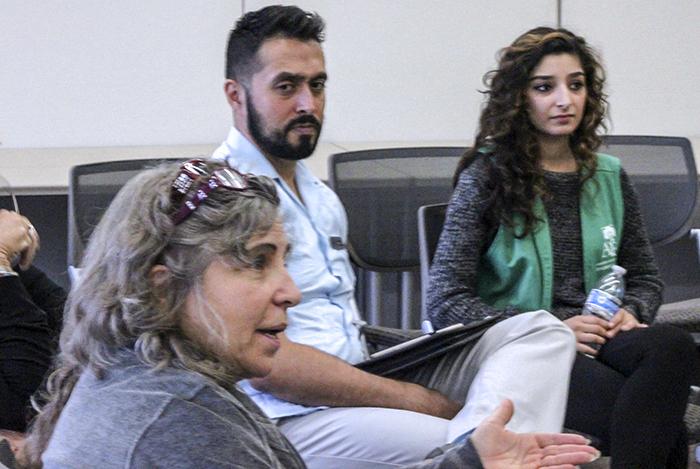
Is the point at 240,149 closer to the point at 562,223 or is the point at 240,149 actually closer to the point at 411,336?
the point at 411,336

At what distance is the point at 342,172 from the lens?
10.2 ft

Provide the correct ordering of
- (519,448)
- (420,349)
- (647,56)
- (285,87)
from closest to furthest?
1. (519,448)
2. (420,349)
3. (285,87)
4. (647,56)

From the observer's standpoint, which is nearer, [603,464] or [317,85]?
[317,85]

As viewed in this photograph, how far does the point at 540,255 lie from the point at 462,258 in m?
0.18

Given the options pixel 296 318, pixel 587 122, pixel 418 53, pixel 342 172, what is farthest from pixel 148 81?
pixel 296 318

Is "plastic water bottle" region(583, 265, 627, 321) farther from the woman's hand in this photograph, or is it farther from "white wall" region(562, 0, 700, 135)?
"white wall" region(562, 0, 700, 135)

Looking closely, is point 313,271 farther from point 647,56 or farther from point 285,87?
point 647,56

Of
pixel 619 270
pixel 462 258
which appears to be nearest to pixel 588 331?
pixel 619 270

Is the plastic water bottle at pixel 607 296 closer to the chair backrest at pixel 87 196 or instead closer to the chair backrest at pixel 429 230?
the chair backrest at pixel 429 230

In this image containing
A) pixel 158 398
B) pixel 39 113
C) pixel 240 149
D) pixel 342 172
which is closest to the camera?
pixel 158 398

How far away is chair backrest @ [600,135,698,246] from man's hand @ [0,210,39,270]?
1.75m

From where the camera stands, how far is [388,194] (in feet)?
10.3

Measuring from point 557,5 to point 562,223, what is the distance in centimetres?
224

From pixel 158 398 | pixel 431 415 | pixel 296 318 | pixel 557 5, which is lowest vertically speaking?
pixel 431 415
